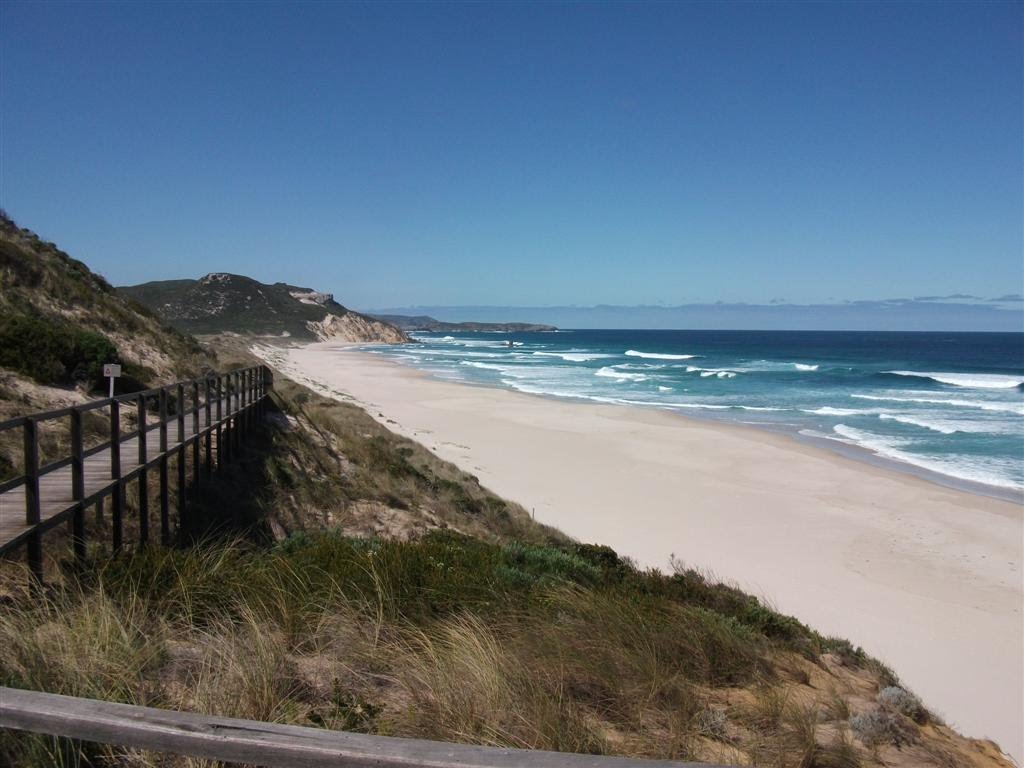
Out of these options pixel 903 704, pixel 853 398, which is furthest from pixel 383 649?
pixel 853 398

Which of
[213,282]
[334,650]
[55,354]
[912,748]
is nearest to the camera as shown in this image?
[334,650]

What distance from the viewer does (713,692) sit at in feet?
13.5

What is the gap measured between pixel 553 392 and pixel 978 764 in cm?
3767

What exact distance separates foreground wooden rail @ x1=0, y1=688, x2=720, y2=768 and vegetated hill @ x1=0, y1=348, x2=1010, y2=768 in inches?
21.2

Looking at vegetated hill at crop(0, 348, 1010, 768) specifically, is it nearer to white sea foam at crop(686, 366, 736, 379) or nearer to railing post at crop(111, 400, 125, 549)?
railing post at crop(111, 400, 125, 549)

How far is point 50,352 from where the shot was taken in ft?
37.8

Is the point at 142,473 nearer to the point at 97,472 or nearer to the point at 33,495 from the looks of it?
the point at 97,472

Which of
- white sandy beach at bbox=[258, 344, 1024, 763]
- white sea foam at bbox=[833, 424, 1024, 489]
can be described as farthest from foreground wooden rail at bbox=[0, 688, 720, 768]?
white sea foam at bbox=[833, 424, 1024, 489]

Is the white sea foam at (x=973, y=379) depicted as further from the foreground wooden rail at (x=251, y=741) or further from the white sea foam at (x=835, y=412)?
the foreground wooden rail at (x=251, y=741)

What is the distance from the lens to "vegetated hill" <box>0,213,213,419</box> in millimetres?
11062

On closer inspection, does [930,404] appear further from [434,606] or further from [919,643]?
[434,606]

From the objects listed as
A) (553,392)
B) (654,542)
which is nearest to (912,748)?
(654,542)

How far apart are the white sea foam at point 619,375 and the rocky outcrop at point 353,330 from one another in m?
66.1

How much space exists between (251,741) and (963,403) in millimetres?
43627
